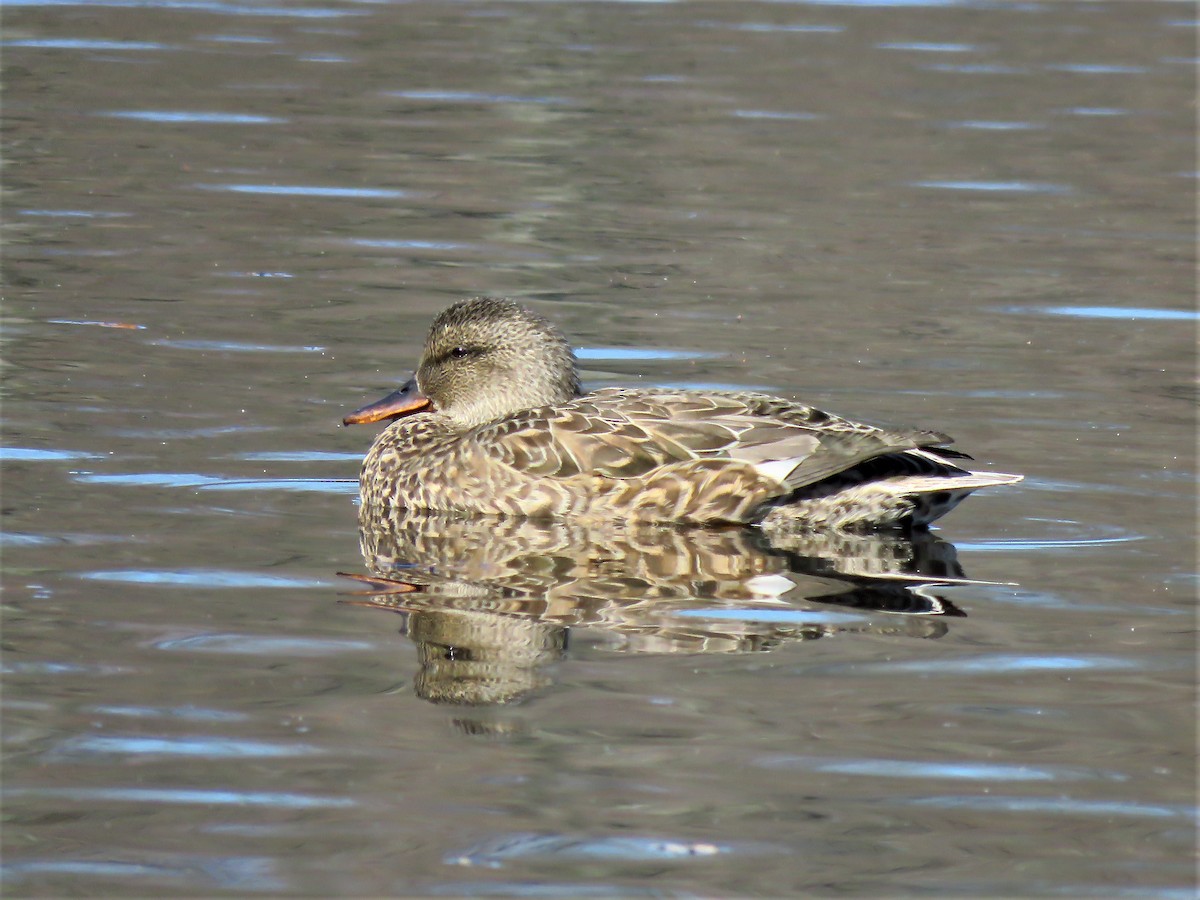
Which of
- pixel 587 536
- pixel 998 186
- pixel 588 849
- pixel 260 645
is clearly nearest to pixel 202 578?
pixel 260 645

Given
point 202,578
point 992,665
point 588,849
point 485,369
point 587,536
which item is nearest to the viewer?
point 588,849

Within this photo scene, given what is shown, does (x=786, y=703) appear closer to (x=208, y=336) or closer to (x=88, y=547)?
(x=88, y=547)

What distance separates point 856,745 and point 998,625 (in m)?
1.29

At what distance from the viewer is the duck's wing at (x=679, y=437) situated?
8.03 m

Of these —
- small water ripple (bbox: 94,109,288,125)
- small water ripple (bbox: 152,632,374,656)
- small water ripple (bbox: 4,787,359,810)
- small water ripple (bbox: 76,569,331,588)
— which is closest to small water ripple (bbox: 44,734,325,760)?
small water ripple (bbox: 4,787,359,810)

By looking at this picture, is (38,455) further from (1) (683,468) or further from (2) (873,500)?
(2) (873,500)

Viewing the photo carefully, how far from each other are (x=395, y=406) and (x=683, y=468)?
1634mm

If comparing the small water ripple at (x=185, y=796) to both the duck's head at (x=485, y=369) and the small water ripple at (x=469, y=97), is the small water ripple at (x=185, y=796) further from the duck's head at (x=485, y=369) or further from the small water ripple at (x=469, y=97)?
the small water ripple at (x=469, y=97)

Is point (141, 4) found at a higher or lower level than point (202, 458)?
higher

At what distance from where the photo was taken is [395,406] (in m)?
9.26

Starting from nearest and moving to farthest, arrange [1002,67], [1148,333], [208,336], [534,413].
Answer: [534,413]
[208,336]
[1148,333]
[1002,67]

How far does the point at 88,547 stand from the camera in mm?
7418

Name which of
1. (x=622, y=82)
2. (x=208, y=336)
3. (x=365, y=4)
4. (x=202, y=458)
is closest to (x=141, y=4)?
(x=365, y=4)

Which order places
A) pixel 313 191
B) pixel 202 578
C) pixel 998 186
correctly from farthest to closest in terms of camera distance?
pixel 998 186
pixel 313 191
pixel 202 578
